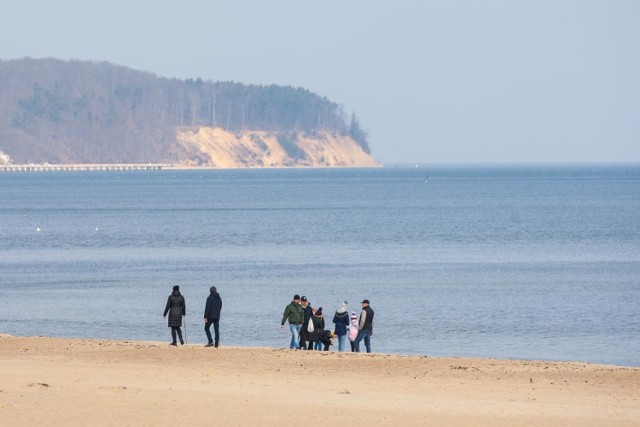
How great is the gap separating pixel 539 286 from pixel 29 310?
2006cm

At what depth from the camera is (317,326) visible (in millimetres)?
29672

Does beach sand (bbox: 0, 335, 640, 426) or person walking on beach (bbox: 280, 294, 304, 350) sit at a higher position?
person walking on beach (bbox: 280, 294, 304, 350)

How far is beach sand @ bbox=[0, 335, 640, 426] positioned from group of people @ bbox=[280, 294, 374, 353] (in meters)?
0.63

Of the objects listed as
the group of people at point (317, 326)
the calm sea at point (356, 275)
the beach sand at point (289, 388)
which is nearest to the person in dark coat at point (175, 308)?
the beach sand at point (289, 388)

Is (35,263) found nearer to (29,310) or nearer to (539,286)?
(29,310)

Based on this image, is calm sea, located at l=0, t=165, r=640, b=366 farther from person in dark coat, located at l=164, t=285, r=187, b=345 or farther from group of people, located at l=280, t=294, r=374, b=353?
person in dark coat, located at l=164, t=285, r=187, b=345

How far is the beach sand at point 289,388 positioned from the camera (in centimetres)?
1973

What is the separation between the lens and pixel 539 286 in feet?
165

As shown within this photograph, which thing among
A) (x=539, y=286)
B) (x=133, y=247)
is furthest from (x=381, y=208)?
(x=539, y=286)

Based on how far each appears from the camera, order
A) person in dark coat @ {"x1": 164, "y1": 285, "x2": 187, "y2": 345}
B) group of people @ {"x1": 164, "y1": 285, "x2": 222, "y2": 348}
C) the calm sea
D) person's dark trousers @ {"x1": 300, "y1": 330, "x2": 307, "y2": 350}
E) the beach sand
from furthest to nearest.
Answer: the calm sea, person's dark trousers @ {"x1": 300, "y1": 330, "x2": 307, "y2": 350}, person in dark coat @ {"x1": 164, "y1": 285, "x2": 187, "y2": 345}, group of people @ {"x1": 164, "y1": 285, "x2": 222, "y2": 348}, the beach sand

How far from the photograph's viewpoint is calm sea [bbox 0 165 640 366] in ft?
121

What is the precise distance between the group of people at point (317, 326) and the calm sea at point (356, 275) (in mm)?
3383

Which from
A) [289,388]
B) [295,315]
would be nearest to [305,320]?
[295,315]

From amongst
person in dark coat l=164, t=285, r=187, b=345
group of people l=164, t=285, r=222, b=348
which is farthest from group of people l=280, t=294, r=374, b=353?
person in dark coat l=164, t=285, r=187, b=345
